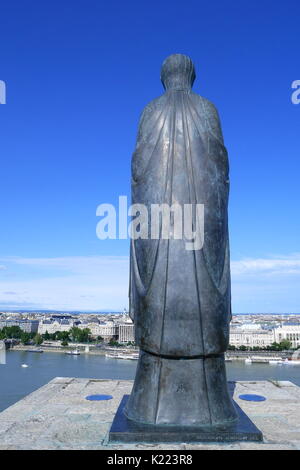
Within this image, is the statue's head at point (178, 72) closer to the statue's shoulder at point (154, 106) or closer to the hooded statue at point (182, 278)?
the statue's shoulder at point (154, 106)

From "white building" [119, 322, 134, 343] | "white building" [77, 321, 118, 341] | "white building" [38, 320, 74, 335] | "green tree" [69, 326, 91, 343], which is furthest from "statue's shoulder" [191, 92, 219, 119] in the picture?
"white building" [38, 320, 74, 335]

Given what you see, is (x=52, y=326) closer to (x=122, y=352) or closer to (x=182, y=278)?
(x=122, y=352)

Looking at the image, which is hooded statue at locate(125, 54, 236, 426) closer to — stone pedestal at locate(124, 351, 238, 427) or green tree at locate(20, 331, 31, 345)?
stone pedestal at locate(124, 351, 238, 427)

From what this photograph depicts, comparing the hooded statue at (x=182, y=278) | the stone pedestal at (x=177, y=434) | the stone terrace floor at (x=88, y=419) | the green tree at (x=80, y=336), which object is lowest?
the green tree at (x=80, y=336)

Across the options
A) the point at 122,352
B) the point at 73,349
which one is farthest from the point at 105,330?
the point at 122,352

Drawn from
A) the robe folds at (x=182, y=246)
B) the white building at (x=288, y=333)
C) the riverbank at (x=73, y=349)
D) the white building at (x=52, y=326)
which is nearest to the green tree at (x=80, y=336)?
the riverbank at (x=73, y=349)
